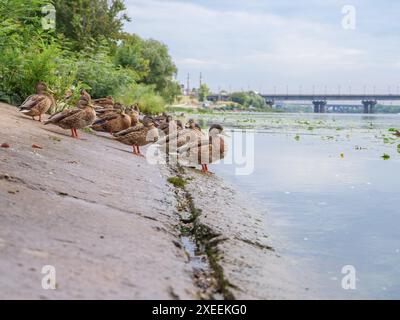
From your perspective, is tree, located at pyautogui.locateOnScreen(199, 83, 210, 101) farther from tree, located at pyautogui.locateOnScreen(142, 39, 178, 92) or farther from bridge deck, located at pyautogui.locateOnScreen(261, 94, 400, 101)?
tree, located at pyautogui.locateOnScreen(142, 39, 178, 92)

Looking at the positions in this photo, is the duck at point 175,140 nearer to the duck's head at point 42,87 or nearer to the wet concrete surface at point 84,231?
the duck's head at point 42,87

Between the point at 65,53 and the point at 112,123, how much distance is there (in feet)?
41.2

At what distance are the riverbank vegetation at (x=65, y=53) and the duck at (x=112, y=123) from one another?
2.33 m

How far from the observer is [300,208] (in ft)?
23.7

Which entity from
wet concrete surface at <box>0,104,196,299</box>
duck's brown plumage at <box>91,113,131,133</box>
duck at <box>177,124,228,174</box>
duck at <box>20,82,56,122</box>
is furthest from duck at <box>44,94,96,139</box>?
wet concrete surface at <box>0,104,196,299</box>

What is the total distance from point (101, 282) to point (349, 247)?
2864 mm

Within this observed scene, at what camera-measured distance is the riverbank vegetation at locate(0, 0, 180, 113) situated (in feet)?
44.0

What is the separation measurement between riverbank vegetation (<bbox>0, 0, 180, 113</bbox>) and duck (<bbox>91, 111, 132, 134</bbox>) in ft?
7.64

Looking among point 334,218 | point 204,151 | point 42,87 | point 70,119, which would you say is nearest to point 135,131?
point 70,119

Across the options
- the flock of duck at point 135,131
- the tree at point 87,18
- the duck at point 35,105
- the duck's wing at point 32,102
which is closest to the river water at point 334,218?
the flock of duck at point 135,131

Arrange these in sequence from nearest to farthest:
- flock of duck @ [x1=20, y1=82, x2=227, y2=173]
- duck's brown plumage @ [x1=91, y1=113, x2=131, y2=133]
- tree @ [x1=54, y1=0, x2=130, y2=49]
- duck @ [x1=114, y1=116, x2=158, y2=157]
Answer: flock of duck @ [x1=20, y1=82, x2=227, y2=173]
duck @ [x1=114, y1=116, x2=158, y2=157]
duck's brown plumage @ [x1=91, y1=113, x2=131, y2=133]
tree @ [x1=54, y1=0, x2=130, y2=49]

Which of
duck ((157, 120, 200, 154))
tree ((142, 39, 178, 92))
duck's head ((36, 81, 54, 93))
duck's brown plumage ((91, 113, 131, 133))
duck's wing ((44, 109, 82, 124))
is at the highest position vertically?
tree ((142, 39, 178, 92))

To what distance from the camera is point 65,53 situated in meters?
24.2
